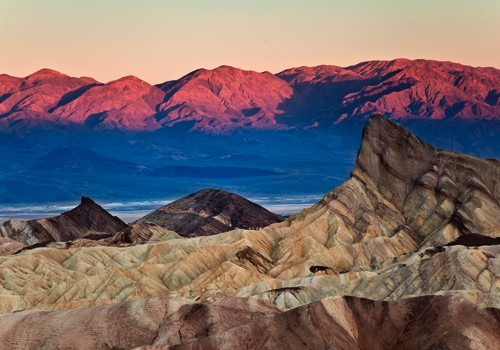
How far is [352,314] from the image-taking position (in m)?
88.0

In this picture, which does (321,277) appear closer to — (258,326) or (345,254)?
(345,254)

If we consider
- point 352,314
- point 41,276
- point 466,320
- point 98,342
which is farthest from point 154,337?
point 41,276

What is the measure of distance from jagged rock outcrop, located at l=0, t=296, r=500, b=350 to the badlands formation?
0.13m

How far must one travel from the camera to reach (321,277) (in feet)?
Answer: 446

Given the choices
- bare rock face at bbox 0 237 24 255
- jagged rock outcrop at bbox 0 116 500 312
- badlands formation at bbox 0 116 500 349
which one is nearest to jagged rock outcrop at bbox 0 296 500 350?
badlands formation at bbox 0 116 500 349

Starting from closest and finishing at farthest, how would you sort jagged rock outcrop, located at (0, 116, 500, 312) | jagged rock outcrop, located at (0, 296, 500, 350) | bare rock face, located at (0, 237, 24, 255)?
jagged rock outcrop, located at (0, 296, 500, 350) → jagged rock outcrop, located at (0, 116, 500, 312) → bare rock face, located at (0, 237, 24, 255)

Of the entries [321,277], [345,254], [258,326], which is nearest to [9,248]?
[345,254]

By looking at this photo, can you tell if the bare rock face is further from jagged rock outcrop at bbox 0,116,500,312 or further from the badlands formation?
jagged rock outcrop at bbox 0,116,500,312

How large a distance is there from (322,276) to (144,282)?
27.5 m

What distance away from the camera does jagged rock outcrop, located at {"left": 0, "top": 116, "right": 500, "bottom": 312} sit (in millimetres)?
127188

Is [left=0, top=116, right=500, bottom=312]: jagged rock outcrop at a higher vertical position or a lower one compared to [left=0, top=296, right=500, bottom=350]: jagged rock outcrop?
lower

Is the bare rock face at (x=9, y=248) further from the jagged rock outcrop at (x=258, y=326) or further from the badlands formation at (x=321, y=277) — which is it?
the jagged rock outcrop at (x=258, y=326)

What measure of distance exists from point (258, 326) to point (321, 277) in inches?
2030

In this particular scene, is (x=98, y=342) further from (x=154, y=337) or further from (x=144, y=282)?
(x=144, y=282)
